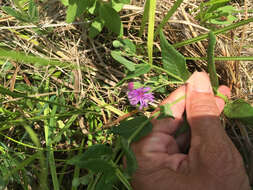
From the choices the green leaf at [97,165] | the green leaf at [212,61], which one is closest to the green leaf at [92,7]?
the green leaf at [212,61]

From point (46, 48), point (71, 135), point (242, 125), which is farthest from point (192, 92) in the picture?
point (46, 48)

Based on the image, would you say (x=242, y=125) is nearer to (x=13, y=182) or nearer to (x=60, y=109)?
(x=60, y=109)

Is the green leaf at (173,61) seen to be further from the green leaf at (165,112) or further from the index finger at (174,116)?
the green leaf at (165,112)

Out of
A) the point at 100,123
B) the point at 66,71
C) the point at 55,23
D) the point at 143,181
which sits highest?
the point at 55,23

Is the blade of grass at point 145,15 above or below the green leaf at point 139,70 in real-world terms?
above

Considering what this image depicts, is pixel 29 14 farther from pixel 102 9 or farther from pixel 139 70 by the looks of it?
pixel 139 70

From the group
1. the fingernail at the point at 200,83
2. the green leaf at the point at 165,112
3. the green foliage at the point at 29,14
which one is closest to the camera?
the green leaf at the point at 165,112

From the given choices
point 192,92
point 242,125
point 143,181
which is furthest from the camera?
point 242,125
